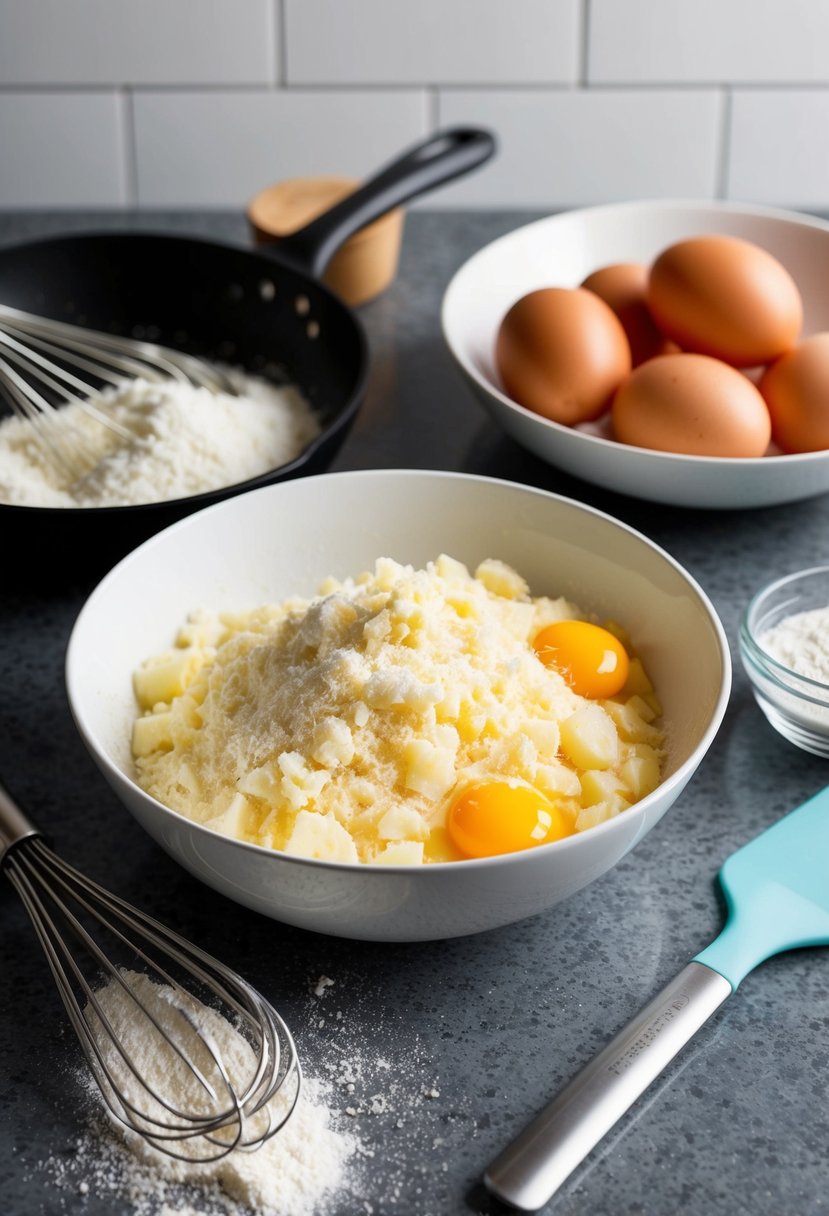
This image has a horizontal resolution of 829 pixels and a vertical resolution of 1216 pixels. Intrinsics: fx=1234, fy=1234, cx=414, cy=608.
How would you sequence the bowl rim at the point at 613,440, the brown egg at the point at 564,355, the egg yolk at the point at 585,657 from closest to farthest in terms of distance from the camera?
the egg yolk at the point at 585,657, the bowl rim at the point at 613,440, the brown egg at the point at 564,355

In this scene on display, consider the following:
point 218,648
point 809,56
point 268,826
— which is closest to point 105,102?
point 809,56

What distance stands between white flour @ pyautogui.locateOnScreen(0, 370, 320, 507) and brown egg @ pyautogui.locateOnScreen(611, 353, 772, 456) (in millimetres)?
362

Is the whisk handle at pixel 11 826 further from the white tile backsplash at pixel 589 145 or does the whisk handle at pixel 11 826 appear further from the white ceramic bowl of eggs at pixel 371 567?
the white tile backsplash at pixel 589 145

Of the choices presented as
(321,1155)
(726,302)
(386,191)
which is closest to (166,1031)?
(321,1155)

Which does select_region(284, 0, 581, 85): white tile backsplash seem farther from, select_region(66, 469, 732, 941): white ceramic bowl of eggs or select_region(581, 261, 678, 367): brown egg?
select_region(66, 469, 732, 941): white ceramic bowl of eggs

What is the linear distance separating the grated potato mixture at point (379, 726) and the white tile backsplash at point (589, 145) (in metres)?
1.62

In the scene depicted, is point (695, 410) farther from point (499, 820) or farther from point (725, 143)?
point (725, 143)

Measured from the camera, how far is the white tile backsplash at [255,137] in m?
2.29

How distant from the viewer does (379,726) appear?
85 centimetres

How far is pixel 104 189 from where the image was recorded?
2.43 meters

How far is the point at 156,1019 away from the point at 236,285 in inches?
38.9

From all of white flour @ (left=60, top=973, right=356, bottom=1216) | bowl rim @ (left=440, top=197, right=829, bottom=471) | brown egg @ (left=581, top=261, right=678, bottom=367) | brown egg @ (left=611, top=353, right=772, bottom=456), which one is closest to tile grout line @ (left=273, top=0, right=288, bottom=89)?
bowl rim @ (left=440, top=197, right=829, bottom=471)

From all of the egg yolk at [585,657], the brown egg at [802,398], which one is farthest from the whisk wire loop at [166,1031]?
the brown egg at [802,398]

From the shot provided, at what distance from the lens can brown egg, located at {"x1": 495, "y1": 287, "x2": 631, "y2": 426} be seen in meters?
1.25
